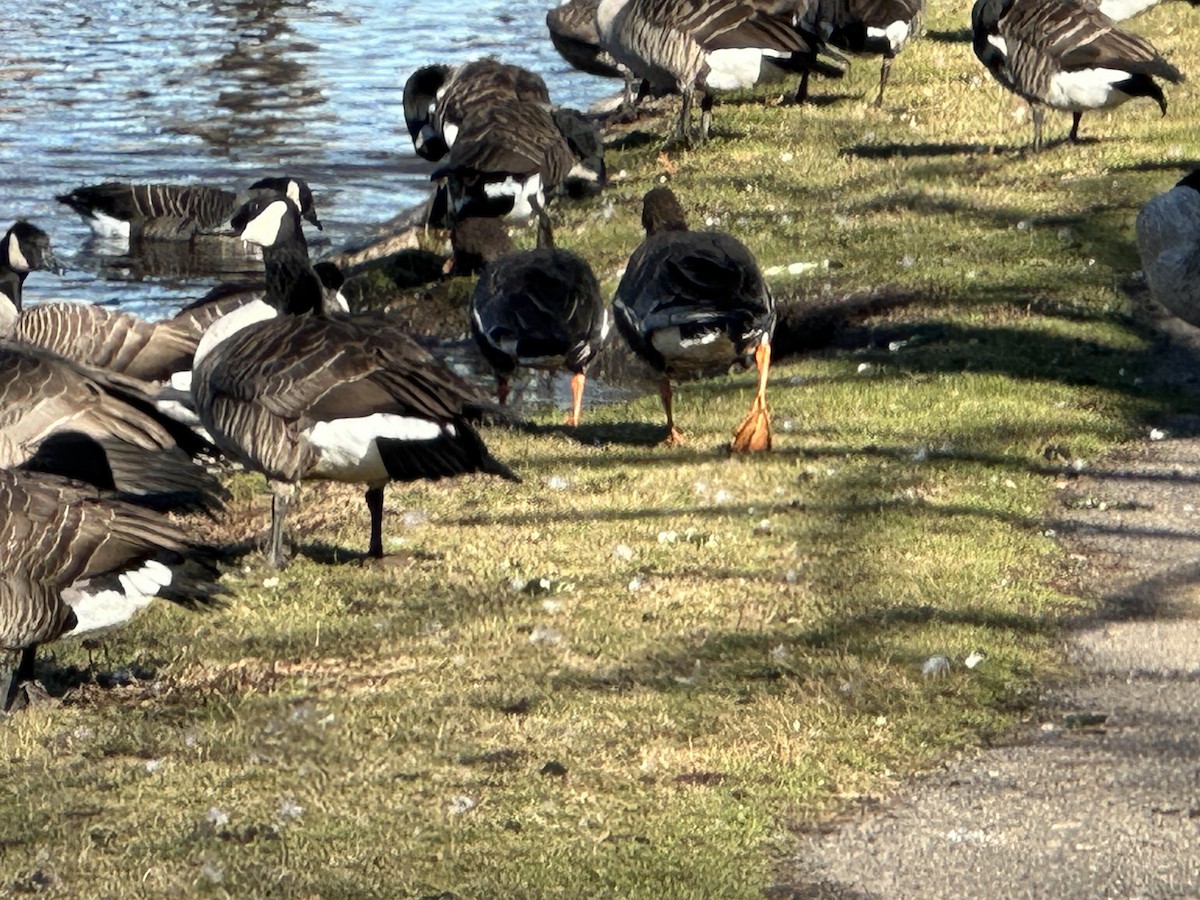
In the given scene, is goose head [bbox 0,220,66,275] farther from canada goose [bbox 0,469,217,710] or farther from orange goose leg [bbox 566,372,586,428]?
canada goose [bbox 0,469,217,710]

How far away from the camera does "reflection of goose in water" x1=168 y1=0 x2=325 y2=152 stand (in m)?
21.9

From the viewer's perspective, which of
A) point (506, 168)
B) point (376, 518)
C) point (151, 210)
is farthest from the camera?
point (151, 210)

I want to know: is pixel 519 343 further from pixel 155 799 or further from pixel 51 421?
pixel 155 799

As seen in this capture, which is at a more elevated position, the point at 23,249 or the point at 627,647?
the point at 627,647

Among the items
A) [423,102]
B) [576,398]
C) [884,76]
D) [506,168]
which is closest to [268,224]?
[576,398]

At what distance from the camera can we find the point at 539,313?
9.93m

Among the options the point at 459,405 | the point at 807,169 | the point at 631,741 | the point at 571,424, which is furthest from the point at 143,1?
the point at 631,741

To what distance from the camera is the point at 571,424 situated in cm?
1069

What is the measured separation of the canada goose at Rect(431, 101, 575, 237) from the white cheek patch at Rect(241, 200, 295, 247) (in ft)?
8.85

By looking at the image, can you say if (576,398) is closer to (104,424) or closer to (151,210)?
(104,424)

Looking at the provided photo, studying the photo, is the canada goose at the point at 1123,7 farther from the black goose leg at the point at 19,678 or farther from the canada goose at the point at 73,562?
the black goose leg at the point at 19,678

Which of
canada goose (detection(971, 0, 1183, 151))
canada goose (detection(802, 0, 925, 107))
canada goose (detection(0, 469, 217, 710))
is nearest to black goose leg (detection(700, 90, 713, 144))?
canada goose (detection(802, 0, 925, 107))

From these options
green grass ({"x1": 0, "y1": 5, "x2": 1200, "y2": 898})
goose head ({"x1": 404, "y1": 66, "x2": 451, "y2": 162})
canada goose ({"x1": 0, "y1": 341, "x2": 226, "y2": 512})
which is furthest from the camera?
goose head ({"x1": 404, "y1": 66, "x2": 451, "y2": 162})

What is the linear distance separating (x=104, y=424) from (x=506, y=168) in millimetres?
6205
